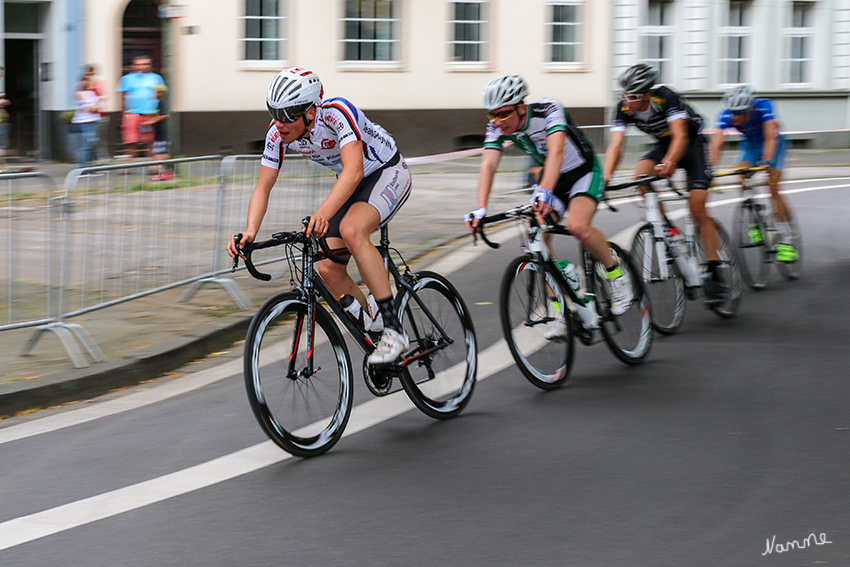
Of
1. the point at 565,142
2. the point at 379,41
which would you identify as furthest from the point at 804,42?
the point at 565,142

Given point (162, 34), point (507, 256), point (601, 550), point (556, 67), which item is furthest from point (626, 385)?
point (556, 67)

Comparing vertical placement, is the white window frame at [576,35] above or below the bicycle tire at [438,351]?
above

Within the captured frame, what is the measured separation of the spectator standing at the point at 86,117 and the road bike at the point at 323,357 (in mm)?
14317

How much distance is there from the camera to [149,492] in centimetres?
454

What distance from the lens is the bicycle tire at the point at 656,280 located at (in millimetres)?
7422

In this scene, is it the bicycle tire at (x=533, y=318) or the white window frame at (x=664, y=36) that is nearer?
the bicycle tire at (x=533, y=318)

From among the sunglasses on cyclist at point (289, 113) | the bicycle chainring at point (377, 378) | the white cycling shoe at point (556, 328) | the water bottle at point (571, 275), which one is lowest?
the bicycle chainring at point (377, 378)

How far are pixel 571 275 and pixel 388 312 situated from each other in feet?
4.79

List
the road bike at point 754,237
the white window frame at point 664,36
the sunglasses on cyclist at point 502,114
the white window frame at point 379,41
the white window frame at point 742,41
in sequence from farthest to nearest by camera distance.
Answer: the white window frame at point 742,41 → the white window frame at point 664,36 → the white window frame at point 379,41 → the road bike at point 754,237 → the sunglasses on cyclist at point 502,114

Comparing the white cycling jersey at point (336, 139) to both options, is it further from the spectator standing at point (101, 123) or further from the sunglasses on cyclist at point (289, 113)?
the spectator standing at point (101, 123)

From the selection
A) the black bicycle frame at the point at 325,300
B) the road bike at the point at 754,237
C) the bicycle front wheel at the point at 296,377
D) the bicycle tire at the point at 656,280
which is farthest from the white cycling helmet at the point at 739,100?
Answer: the bicycle front wheel at the point at 296,377

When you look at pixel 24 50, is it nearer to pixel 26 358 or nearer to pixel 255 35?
pixel 255 35

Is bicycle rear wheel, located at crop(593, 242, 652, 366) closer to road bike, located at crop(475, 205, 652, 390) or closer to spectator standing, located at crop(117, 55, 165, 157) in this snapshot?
road bike, located at crop(475, 205, 652, 390)

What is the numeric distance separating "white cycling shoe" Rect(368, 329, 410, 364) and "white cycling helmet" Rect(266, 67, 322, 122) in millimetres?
1140
